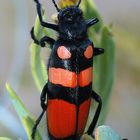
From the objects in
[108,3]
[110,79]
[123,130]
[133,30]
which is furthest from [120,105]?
[108,3]

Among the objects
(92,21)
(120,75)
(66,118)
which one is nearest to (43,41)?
(92,21)

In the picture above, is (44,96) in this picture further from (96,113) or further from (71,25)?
(71,25)

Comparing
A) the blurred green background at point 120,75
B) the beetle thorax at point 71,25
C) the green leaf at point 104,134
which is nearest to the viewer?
the green leaf at point 104,134

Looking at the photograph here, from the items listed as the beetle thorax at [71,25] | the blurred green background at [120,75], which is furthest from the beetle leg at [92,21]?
the blurred green background at [120,75]

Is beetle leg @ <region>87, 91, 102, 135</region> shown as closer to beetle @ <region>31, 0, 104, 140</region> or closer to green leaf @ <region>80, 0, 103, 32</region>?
beetle @ <region>31, 0, 104, 140</region>

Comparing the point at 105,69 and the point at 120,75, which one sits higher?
the point at 105,69

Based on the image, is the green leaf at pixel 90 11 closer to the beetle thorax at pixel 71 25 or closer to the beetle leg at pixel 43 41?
the beetle leg at pixel 43 41

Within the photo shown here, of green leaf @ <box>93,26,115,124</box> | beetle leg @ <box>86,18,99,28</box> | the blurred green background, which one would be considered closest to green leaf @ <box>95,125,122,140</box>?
green leaf @ <box>93,26,115,124</box>

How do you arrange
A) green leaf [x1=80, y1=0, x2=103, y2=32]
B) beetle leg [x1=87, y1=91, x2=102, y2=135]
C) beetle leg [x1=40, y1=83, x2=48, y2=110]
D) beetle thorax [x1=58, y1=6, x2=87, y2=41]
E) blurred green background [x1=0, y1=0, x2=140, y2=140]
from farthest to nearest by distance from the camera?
blurred green background [x1=0, y1=0, x2=140, y2=140]
beetle thorax [x1=58, y1=6, x2=87, y2=41]
beetle leg [x1=40, y1=83, x2=48, y2=110]
beetle leg [x1=87, y1=91, x2=102, y2=135]
green leaf [x1=80, y1=0, x2=103, y2=32]
